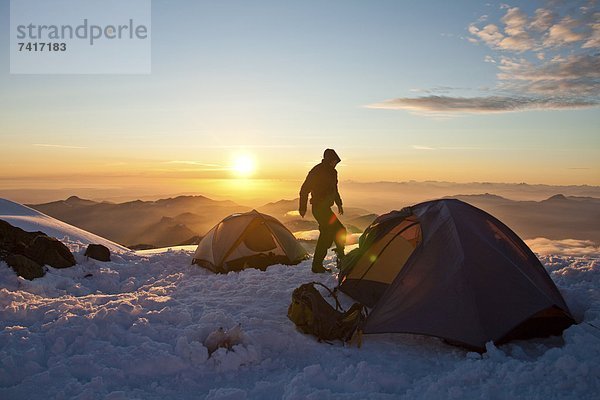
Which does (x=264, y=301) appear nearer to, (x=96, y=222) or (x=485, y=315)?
(x=485, y=315)

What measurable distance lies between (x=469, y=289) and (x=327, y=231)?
4776mm

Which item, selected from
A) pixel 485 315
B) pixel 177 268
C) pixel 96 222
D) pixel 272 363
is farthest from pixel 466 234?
pixel 96 222

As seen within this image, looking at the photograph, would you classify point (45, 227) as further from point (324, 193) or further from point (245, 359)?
point (245, 359)

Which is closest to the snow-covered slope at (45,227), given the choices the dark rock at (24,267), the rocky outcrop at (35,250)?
the rocky outcrop at (35,250)

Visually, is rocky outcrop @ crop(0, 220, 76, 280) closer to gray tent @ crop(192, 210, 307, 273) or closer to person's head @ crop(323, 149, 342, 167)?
gray tent @ crop(192, 210, 307, 273)

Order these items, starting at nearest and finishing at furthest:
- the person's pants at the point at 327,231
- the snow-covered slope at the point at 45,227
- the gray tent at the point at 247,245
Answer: the person's pants at the point at 327,231
the gray tent at the point at 247,245
the snow-covered slope at the point at 45,227

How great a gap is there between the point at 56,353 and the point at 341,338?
145 inches

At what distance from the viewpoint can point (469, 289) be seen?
5.59 m

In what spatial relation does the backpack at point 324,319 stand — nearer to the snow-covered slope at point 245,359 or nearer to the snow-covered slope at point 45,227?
the snow-covered slope at point 245,359

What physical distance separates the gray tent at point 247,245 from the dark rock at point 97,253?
252 cm

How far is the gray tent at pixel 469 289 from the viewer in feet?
18.0

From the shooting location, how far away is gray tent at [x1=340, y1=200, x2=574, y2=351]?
18.0 feet

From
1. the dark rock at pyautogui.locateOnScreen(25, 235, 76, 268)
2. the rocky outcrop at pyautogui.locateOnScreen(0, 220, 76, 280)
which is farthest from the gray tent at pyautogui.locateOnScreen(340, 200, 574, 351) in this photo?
the dark rock at pyautogui.locateOnScreen(25, 235, 76, 268)

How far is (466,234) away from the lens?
6.12 metres
